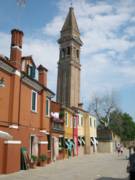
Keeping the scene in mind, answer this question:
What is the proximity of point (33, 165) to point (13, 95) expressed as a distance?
5.79 metres

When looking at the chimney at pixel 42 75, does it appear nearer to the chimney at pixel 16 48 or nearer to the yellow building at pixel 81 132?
the chimney at pixel 16 48

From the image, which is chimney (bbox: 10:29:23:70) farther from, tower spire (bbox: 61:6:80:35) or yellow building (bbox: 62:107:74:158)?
tower spire (bbox: 61:6:80:35)

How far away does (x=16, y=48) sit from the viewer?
78.3ft

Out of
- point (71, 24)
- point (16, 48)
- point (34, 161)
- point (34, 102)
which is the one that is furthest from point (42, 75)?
point (71, 24)

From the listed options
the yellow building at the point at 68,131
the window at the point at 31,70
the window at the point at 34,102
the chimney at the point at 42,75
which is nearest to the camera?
the window at the point at 34,102

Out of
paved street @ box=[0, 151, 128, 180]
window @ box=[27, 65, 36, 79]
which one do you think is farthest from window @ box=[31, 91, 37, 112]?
paved street @ box=[0, 151, 128, 180]

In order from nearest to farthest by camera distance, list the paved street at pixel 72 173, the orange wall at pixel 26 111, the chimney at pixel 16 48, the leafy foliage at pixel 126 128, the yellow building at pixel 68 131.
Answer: the paved street at pixel 72 173 < the chimney at pixel 16 48 < the orange wall at pixel 26 111 < the yellow building at pixel 68 131 < the leafy foliage at pixel 126 128

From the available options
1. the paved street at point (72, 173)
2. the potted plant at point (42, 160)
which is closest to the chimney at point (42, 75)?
the potted plant at point (42, 160)

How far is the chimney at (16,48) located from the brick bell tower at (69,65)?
61846mm

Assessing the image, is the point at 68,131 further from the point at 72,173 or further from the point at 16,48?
the point at 72,173

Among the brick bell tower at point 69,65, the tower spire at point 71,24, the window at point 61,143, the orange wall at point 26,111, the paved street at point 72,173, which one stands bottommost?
the paved street at point 72,173

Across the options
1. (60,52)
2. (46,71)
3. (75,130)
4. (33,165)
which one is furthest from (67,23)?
(33,165)

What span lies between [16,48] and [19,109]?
4.18 meters

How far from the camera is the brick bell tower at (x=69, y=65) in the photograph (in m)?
88.1
